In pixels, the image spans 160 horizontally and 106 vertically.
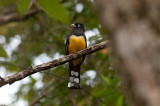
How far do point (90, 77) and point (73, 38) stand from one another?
1.05 metres

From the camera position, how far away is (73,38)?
5.78 m

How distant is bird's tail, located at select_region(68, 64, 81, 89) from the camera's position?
5.29 metres

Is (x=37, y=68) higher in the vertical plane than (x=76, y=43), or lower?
higher

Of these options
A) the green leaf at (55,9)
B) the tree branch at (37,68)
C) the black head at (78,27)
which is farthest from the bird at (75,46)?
the green leaf at (55,9)

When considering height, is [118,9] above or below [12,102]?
above

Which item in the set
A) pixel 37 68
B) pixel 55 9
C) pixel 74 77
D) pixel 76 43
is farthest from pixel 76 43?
pixel 55 9

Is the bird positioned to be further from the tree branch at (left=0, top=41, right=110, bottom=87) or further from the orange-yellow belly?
the tree branch at (left=0, top=41, right=110, bottom=87)

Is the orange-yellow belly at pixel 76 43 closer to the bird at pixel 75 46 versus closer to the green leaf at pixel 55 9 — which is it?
the bird at pixel 75 46

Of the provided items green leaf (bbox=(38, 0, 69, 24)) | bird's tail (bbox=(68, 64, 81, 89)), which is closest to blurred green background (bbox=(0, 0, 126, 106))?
bird's tail (bbox=(68, 64, 81, 89))

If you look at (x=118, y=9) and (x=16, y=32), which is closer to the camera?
(x=118, y=9)

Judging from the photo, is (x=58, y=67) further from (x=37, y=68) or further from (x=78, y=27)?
(x=37, y=68)

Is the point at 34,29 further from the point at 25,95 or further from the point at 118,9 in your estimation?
the point at 118,9

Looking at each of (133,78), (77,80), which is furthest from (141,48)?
(77,80)

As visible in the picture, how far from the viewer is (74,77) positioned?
5641 millimetres
